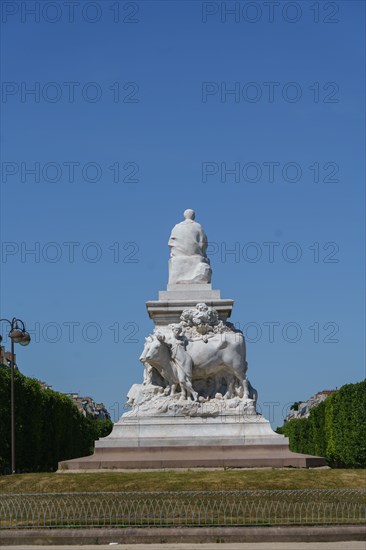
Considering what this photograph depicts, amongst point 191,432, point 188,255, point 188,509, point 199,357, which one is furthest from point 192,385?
point 188,509

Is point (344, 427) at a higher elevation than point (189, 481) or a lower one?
lower

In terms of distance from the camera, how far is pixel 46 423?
190ft

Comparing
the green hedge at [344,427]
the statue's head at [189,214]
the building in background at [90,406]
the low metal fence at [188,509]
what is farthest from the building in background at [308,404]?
the low metal fence at [188,509]

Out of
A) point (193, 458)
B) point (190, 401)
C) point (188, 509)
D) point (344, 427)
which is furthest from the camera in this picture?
point (344, 427)

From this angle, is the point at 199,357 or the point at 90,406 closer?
the point at 199,357

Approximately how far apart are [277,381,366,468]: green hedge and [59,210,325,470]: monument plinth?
70.3ft

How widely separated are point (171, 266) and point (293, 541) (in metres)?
17.2

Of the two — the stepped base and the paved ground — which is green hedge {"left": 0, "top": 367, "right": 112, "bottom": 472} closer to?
the stepped base

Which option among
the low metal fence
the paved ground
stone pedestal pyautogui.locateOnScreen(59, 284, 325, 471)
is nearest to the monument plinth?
stone pedestal pyautogui.locateOnScreen(59, 284, 325, 471)

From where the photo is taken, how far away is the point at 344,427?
54750 mm

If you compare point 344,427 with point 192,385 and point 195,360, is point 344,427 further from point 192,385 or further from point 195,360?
point 195,360

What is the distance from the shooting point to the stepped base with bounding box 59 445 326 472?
2758 cm

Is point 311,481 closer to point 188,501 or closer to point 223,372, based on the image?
point 188,501

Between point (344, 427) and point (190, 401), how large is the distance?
86.7ft
